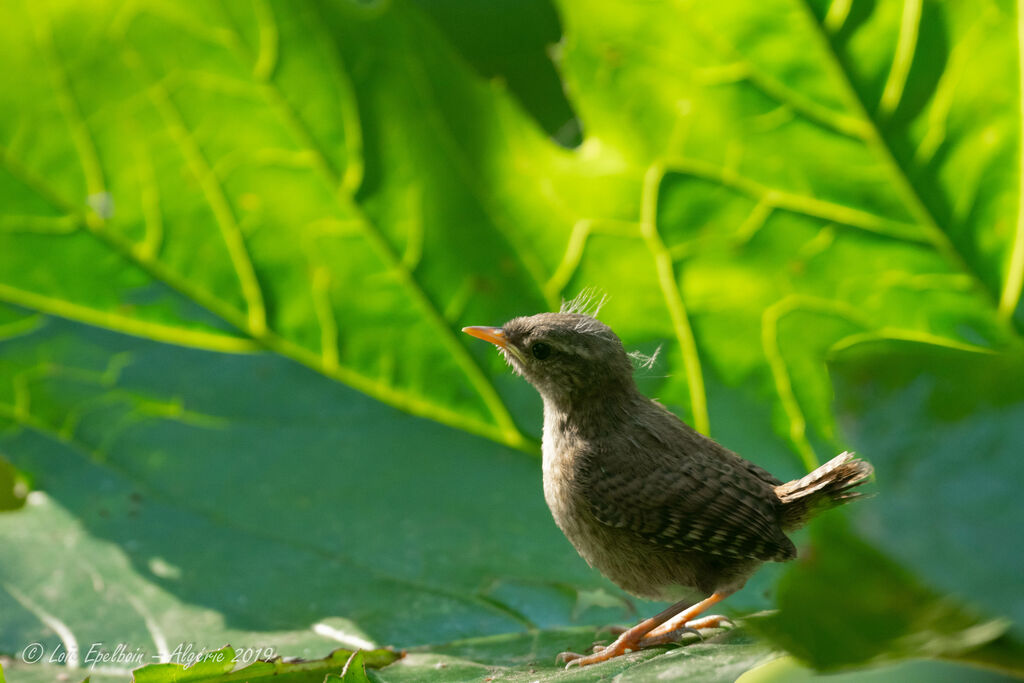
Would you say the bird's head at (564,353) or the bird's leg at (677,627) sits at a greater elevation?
the bird's head at (564,353)

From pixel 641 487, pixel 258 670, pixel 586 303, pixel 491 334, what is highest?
pixel 586 303

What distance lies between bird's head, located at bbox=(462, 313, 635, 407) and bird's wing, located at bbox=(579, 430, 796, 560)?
0.49ft

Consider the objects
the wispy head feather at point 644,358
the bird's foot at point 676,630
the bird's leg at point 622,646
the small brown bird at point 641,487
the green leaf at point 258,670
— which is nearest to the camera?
the green leaf at point 258,670

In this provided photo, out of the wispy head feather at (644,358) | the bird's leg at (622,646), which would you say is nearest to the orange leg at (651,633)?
the bird's leg at (622,646)

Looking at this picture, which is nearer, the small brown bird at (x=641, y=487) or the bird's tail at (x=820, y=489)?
the bird's tail at (x=820, y=489)

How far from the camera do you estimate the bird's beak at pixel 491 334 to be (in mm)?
1878

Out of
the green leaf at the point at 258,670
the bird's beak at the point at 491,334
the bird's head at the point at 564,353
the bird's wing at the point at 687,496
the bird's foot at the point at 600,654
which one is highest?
the bird's head at the point at 564,353

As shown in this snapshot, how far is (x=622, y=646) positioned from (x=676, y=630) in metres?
0.11

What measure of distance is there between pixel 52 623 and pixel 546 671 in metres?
1.00

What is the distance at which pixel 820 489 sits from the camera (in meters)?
1.58

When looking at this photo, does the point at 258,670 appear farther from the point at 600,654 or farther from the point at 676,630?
the point at 676,630

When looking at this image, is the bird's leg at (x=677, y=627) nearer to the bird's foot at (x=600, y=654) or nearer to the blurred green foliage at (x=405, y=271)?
the bird's foot at (x=600, y=654)

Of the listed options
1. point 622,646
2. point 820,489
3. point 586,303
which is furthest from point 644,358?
point 622,646

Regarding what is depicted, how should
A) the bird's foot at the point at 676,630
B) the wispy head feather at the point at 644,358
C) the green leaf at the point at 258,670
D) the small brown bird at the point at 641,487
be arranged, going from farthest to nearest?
the wispy head feather at the point at 644,358 < the small brown bird at the point at 641,487 < the bird's foot at the point at 676,630 < the green leaf at the point at 258,670
